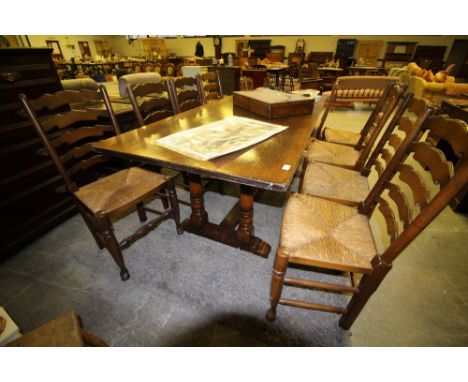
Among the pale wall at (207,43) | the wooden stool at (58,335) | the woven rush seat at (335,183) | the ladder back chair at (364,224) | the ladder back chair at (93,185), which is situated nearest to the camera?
the wooden stool at (58,335)

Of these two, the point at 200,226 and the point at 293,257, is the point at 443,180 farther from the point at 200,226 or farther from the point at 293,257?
the point at 200,226

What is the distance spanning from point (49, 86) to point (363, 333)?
2.51 m

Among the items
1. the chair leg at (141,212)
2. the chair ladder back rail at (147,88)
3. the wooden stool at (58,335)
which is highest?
the chair ladder back rail at (147,88)

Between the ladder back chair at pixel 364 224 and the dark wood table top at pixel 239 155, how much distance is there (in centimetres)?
33

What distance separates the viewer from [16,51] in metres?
1.42

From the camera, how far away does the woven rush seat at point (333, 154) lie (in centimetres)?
174

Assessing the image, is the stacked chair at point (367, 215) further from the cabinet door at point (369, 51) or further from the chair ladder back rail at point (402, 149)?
the cabinet door at point (369, 51)

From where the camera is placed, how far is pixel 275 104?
139 cm

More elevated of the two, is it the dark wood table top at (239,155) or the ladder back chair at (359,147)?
the dark wood table top at (239,155)

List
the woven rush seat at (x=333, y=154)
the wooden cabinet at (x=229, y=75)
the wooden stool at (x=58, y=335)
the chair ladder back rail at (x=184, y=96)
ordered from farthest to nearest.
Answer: the wooden cabinet at (x=229, y=75)
the chair ladder back rail at (x=184, y=96)
the woven rush seat at (x=333, y=154)
the wooden stool at (x=58, y=335)

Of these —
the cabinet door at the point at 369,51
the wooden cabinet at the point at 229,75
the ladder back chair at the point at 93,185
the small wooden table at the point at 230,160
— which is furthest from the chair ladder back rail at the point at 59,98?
the cabinet door at the point at 369,51

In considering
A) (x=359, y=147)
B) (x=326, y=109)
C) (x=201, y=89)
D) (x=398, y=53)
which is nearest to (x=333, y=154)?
(x=359, y=147)

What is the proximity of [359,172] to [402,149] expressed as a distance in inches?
22.0

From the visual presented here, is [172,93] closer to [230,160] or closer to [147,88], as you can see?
[147,88]
